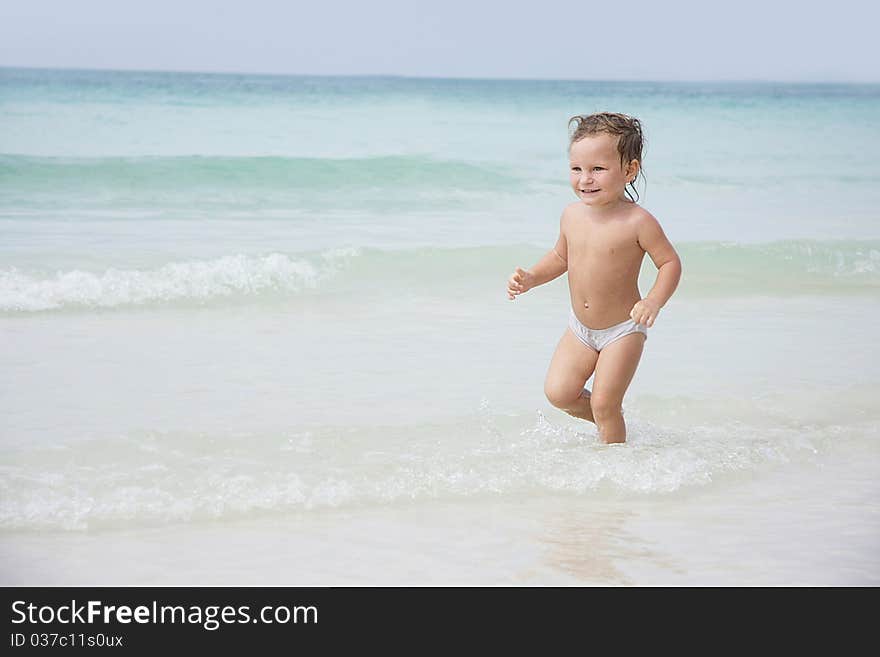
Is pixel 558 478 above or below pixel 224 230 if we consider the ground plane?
below

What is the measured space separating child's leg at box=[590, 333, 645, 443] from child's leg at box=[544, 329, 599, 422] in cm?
5

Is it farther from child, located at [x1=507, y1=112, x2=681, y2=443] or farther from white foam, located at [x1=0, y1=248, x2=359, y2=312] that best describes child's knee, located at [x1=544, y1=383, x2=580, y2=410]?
white foam, located at [x1=0, y1=248, x2=359, y2=312]

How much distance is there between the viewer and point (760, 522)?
95.7 inches

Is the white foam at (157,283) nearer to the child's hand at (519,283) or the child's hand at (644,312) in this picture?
the child's hand at (519,283)

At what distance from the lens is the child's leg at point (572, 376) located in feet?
9.30

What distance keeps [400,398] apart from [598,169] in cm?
105

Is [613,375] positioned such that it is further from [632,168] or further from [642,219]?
[632,168]

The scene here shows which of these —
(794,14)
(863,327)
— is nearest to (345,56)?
(794,14)

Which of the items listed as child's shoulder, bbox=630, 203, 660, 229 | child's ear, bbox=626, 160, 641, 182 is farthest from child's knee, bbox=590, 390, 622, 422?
child's ear, bbox=626, 160, 641, 182

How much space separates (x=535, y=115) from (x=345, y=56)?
15.2 ft

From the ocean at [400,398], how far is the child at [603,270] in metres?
0.15

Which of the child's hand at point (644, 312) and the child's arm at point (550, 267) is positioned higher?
the child's arm at point (550, 267)

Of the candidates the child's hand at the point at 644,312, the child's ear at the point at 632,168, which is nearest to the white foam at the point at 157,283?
the child's ear at the point at 632,168
